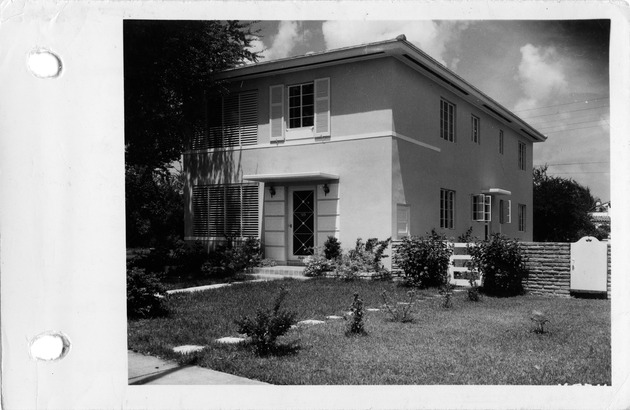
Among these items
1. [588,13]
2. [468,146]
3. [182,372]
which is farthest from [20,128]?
[468,146]

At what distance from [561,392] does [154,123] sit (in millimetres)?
5316

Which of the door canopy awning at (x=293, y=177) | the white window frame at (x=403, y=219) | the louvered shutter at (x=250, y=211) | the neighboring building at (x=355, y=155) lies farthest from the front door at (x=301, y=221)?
the white window frame at (x=403, y=219)

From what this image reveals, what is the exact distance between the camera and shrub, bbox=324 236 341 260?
6997 millimetres

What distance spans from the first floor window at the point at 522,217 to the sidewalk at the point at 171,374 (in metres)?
5.97

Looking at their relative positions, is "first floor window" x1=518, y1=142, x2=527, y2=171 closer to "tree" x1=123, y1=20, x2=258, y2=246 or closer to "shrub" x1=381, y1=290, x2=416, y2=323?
"shrub" x1=381, y1=290, x2=416, y2=323

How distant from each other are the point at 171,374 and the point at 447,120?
19.0ft

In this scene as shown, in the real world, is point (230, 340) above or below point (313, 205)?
below

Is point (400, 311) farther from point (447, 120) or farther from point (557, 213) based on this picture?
point (557, 213)

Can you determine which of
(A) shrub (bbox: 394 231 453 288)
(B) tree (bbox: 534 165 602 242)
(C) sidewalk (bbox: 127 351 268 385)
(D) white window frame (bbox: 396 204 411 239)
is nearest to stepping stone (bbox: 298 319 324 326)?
(C) sidewalk (bbox: 127 351 268 385)

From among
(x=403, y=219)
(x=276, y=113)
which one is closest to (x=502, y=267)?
(x=403, y=219)

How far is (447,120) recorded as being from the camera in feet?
24.7

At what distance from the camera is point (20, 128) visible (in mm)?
2812

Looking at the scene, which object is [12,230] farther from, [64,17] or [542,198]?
[542,198]

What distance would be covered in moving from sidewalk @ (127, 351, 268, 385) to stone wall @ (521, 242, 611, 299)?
545 cm
